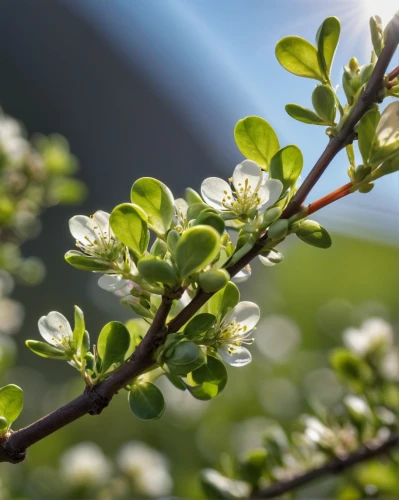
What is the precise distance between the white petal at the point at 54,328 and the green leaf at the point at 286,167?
295mm

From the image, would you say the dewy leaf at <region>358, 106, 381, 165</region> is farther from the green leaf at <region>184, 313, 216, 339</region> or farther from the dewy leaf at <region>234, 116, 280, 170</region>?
the green leaf at <region>184, 313, 216, 339</region>

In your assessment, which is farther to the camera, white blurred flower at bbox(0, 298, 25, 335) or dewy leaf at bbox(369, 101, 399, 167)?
white blurred flower at bbox(0, 298, 25, 335)

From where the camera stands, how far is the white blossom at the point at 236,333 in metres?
0.61

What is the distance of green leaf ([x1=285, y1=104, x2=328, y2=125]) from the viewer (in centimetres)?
60

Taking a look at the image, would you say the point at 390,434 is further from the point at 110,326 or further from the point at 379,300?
the point at 379,300

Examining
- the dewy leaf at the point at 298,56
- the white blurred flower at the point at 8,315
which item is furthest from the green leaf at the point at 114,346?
the white blurred flower at the point at 8,315

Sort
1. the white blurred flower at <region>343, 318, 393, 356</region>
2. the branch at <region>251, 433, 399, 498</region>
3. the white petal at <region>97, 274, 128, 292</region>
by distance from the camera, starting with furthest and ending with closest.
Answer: the white blurred flower at <region>343, 318, 393, 356</region>
the branch at <region>251, 433, 399, 498</region>
the white petal at <region>97, 274, 128, 292</region>

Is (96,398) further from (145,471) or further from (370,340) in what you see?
(145,471)

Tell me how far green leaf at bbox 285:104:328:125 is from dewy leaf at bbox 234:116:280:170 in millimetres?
35

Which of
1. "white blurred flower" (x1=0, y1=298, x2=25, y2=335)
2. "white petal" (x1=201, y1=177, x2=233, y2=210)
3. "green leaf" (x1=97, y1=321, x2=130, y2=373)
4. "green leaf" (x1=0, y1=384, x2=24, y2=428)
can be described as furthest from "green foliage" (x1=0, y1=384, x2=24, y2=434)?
"white blurred flower" (x1=0, y1=298, x2=25, y2=335)

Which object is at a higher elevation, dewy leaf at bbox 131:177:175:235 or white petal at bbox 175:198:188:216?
dewy leaf at bbox 131:177:175:235

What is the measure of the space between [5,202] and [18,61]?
11.7 ft

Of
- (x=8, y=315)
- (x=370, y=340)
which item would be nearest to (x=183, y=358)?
(x=370, y=340)

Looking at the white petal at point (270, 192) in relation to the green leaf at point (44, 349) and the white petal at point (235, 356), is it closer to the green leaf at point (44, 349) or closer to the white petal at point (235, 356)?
the white petal at point (235, 356)
